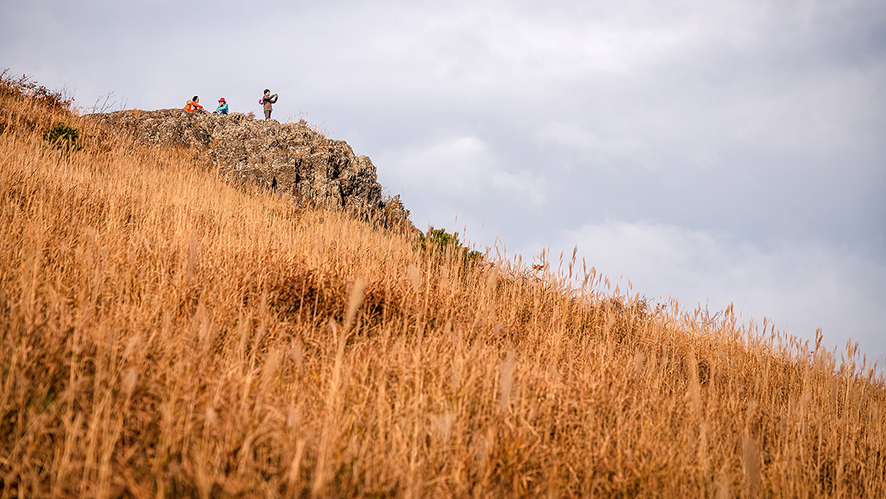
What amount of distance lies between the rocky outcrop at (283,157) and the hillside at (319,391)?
5.56 metres

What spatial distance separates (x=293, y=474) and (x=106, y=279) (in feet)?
8.34

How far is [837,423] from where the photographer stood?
3.60 metres

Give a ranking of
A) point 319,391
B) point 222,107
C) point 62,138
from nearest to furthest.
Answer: point 319,391 → point 62,138 → point 222,107

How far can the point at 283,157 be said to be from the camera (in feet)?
36.2

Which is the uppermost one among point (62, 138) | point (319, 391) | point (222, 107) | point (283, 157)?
point (222, 107)

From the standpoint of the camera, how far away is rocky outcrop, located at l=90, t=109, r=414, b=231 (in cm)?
1056

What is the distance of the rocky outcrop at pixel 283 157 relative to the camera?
10562 mm

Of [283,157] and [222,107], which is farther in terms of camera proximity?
[222,107]

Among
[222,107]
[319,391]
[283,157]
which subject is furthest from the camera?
[222,107]

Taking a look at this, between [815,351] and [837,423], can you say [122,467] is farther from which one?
[815,351]

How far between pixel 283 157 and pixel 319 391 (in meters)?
9.94

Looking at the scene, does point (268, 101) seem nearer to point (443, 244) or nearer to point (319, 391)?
point (443, 244)

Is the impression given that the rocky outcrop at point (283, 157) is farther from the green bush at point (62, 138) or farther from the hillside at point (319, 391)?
the hillside at point (319, 391)

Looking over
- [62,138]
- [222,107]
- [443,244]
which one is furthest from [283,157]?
[222,107]
